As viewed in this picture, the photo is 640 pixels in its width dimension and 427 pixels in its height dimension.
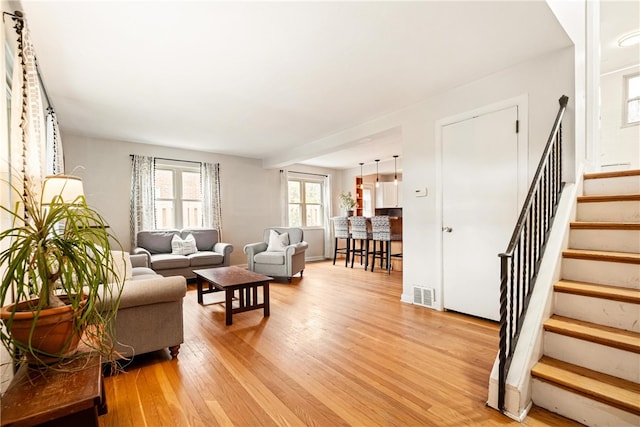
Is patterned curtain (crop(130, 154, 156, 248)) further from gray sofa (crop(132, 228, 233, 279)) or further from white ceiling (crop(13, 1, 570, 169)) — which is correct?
white ceiling (crop(13, 1, 570, 169))

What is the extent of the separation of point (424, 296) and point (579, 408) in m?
2.01

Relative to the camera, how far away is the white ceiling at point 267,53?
1983 mm

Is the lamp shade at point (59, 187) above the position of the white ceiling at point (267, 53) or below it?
below

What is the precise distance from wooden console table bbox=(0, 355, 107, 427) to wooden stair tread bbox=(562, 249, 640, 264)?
281 cm

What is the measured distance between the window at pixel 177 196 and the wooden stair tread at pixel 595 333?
5754 millimetres

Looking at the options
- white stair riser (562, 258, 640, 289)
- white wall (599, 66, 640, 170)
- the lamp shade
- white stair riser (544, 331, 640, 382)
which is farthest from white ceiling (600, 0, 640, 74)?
the lamp shade

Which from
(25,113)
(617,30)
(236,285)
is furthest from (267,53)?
(617,30)

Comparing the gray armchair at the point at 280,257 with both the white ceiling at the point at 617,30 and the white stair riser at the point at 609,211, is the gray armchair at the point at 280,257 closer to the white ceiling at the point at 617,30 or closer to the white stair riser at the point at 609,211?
the white stair riser at the point at 609,211

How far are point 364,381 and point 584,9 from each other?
3652 millimetres

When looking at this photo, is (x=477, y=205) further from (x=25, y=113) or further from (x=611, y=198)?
(x=25, y=113)

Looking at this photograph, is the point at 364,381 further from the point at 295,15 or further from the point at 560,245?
the point at 295,15

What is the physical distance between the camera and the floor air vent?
3.47 metres

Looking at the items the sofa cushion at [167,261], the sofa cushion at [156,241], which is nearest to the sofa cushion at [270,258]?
the sofa cushion at [167,261]

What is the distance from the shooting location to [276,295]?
4.24m
